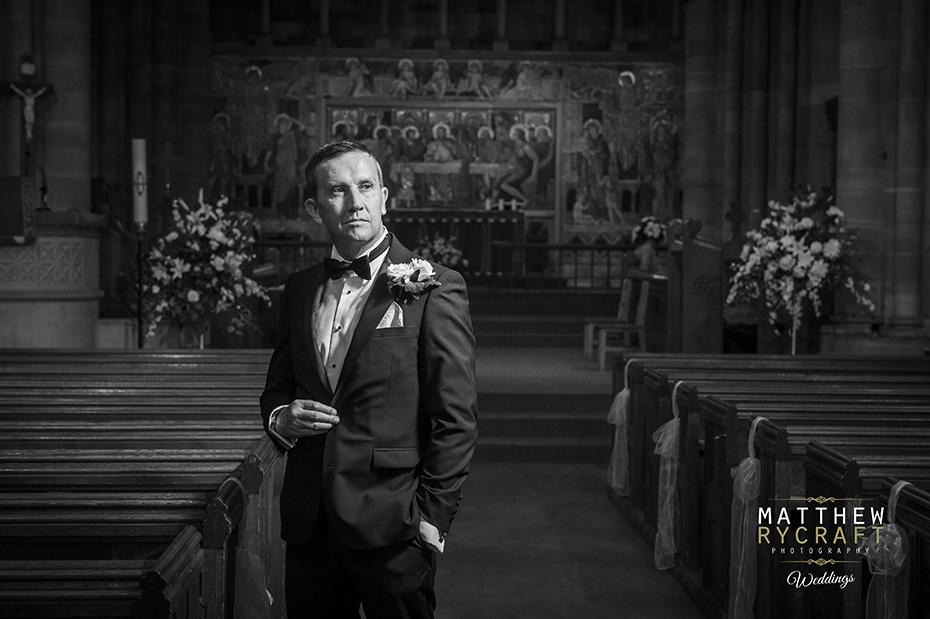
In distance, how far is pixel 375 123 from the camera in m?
A: 19.9

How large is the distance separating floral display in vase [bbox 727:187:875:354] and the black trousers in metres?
6.96

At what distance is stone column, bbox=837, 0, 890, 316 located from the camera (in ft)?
32.5

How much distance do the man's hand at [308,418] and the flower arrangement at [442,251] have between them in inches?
581

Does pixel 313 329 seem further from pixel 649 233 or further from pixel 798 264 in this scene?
pixel 649 233

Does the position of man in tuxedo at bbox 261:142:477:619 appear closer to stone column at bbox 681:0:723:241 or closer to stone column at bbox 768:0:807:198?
stone column at bbox 768:0:807:198

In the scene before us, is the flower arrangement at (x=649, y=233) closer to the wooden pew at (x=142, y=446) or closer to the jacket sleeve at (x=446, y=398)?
the wooden pew at (x=142, y=446)

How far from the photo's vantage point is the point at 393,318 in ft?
8.85

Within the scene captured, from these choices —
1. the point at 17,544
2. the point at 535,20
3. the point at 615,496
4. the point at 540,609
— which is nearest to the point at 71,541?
the point at 17,544

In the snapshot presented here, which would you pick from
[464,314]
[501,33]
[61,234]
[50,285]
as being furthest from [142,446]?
[501,33]

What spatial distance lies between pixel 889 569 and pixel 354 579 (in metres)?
1.45

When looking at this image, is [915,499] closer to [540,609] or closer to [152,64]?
[540,609]

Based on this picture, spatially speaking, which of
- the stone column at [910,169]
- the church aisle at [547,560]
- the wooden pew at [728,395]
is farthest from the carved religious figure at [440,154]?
the wooden pew at [728,395]

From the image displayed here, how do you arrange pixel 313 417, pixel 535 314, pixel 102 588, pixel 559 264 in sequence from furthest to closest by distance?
pixel 559 264 < pixel 535 314 < pixel 313 417 < pixel 102 588

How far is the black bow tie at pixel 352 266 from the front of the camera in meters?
2.72
